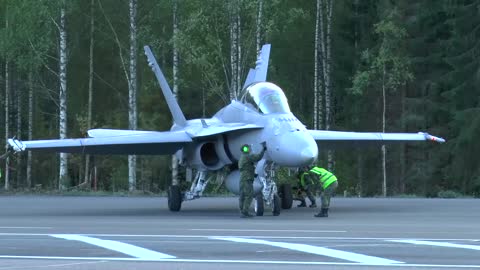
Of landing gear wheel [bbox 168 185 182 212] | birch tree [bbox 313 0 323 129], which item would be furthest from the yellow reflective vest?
birch tree [bbox 313 0 323 129]

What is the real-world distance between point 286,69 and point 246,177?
34093mm

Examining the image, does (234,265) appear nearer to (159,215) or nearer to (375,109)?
(159,215)

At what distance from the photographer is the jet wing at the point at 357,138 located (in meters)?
26.3

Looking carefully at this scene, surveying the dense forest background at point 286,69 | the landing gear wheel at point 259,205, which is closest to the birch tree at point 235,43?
the dense forest background at point 286,69

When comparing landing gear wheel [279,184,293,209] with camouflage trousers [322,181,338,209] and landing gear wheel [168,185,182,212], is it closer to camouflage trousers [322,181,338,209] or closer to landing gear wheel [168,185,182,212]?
landing gear wheel [168,185,182,212]

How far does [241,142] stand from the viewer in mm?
24391

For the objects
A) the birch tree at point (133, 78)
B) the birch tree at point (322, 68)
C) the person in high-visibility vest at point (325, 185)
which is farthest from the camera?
the birch tree at point (322, 68)

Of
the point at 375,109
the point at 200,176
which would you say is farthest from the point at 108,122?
the point at 200,176

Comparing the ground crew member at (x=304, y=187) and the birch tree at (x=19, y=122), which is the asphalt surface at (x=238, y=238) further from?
the birch tree at (x=19, y=122)

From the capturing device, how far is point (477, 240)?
16.1m

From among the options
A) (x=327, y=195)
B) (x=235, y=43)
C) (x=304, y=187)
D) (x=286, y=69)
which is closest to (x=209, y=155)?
(x=304, y=187)

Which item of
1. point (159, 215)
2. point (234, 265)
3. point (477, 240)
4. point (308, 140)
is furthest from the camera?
point (159, 215)

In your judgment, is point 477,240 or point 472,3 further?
point 472,3

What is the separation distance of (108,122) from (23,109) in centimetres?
504
